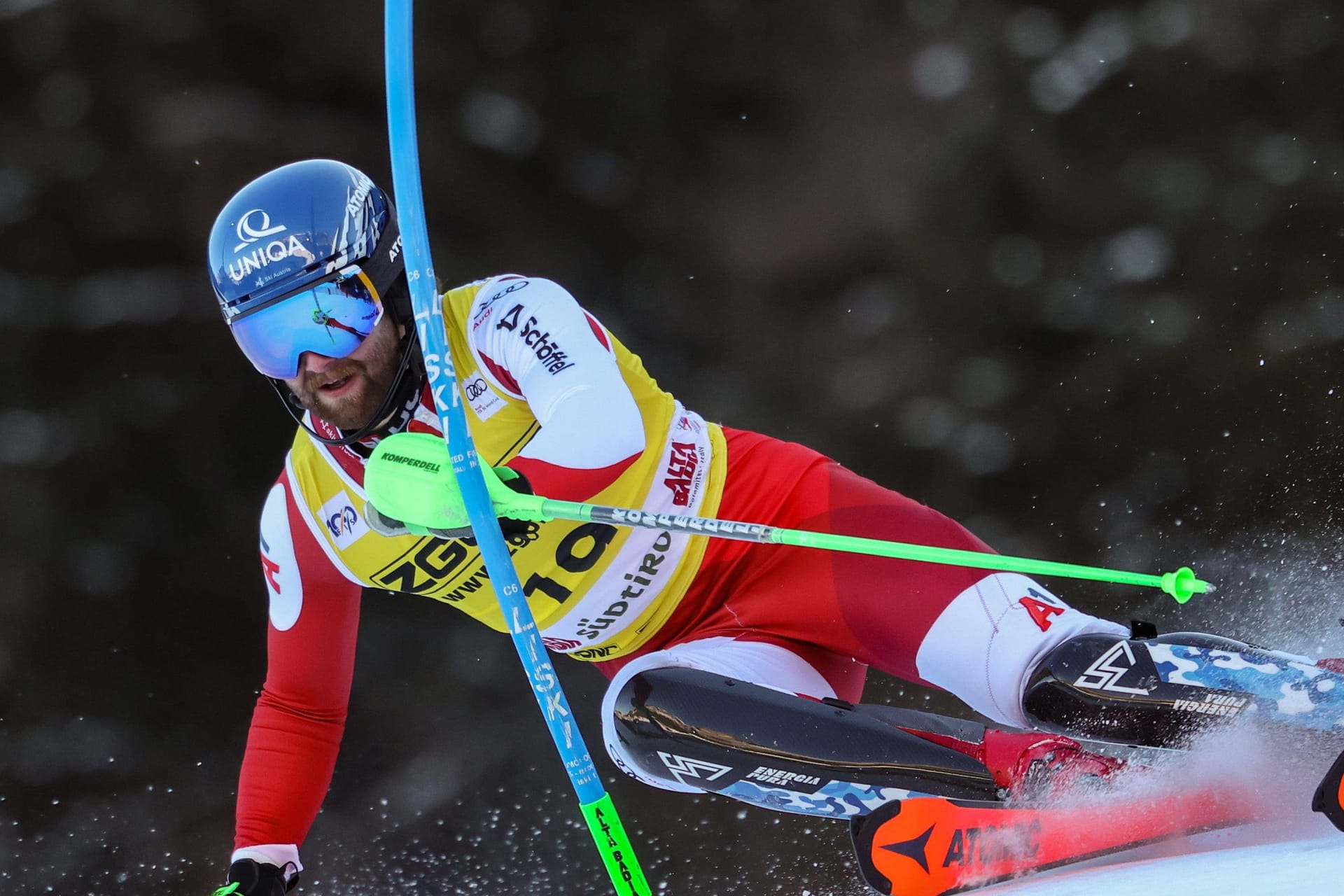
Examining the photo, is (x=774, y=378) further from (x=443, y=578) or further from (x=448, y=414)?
(x=448, y=414)

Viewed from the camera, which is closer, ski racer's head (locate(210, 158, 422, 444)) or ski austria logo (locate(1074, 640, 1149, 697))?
ski austria logo (locate(1074, 640, 1149, 697))

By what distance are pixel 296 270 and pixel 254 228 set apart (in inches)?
3.5

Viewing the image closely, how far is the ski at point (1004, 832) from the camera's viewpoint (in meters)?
1.53

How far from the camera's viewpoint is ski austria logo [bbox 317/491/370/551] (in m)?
1.73

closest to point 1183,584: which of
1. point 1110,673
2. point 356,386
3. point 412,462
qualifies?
point 1110,673

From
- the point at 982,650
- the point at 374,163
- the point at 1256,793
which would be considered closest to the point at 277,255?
the point at 982,650

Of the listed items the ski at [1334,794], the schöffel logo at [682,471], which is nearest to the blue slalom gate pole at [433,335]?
the schöffel logo at [682,471]

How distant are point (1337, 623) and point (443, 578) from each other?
5.80ft

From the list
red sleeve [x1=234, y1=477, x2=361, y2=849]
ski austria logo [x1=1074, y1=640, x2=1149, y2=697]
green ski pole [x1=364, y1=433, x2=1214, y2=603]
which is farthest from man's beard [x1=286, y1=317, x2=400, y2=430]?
ski austria logo [x1=1074, y1=640, x2=1149, y2=697]

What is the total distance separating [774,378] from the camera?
10.2 ft

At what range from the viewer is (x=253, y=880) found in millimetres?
1679

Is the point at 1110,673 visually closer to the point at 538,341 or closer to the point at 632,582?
the point at 632,582

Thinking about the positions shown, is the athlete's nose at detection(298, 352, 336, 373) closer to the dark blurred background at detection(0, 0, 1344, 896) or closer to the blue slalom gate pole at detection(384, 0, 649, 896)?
the blue slalom gate pole at detection(384, 0, 649, 896)

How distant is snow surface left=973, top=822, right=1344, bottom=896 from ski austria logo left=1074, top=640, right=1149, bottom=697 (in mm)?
211
